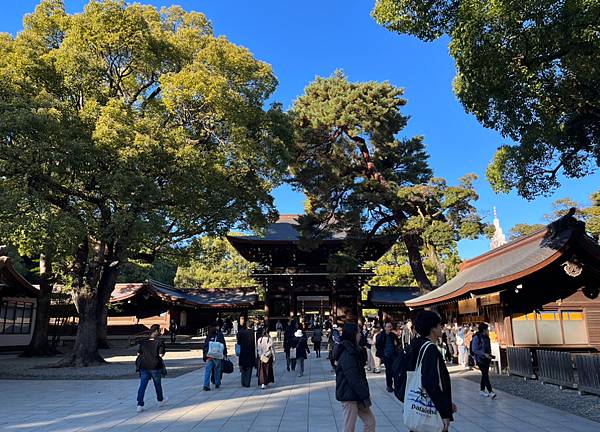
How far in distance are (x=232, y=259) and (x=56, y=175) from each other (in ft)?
105

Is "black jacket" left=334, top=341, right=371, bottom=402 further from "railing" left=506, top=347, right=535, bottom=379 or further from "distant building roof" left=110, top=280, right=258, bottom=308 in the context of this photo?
"distant building roof" left=110, top=280, right=258, bottom=308

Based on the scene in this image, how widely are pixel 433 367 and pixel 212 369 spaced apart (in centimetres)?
841

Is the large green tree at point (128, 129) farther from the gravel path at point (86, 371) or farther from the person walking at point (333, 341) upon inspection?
the person walking at point (333, 341)

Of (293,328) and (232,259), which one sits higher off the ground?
(232,259)

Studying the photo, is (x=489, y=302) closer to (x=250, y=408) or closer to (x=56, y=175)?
(x=250, y=408)

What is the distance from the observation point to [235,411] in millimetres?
8031

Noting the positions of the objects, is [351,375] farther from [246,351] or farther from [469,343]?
[469,343]

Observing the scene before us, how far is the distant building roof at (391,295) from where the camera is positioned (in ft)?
102

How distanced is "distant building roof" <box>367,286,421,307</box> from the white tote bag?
28.0 meters

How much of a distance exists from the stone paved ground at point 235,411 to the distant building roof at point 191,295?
18660 mm

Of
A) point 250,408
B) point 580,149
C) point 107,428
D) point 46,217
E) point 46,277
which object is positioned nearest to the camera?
point 107,428

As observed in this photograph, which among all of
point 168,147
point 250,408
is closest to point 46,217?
point 168,147

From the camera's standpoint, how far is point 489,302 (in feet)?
43.7

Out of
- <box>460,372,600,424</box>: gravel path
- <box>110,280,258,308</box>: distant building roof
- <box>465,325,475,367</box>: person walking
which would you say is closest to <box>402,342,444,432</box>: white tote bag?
<box>460,372,600,424</box>: gravel path
